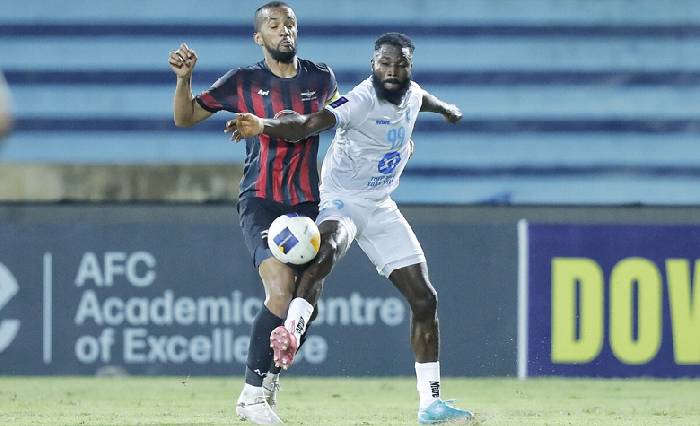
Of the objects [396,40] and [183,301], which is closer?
[396,40]

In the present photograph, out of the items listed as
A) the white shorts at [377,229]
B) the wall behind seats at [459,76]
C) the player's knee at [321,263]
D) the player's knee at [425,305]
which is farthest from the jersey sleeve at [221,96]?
the wall behind seats at [459,76]

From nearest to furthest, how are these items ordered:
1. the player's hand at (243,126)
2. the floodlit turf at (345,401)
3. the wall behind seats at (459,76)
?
the player's hand at (243,126)
the floodlit turf at (345,401)
the wall behind seats at (459,76)

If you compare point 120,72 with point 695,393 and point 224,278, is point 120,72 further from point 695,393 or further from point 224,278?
point 695,393

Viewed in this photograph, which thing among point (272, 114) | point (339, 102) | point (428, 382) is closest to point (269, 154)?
point (272, 114)

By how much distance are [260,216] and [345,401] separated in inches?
64.8

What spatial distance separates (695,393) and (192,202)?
3218 mm

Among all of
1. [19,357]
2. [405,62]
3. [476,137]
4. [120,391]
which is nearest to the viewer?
[405,62]

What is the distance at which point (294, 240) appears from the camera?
21.8 ft

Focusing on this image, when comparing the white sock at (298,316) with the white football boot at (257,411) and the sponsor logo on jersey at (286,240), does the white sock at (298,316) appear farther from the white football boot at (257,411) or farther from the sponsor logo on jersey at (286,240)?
the white football boot at (257,411)

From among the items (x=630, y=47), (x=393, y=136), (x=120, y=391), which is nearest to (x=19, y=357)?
(x=120, y=391)

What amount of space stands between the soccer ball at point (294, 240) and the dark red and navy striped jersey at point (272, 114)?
12.8 inches

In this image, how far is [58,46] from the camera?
Result: 11.2m

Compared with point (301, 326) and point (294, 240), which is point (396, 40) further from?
point (301, 326)

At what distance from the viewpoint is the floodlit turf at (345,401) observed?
285 inches
